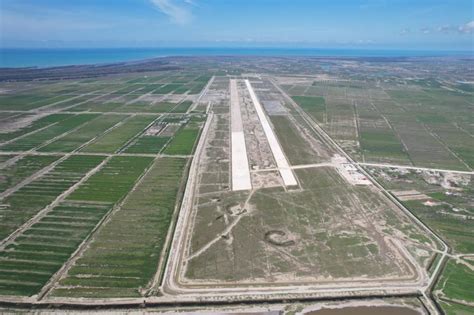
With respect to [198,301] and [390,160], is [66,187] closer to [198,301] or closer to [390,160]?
[198,301]

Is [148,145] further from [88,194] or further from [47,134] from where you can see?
[47,134]

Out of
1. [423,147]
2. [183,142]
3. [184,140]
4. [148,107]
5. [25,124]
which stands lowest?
[423,147]

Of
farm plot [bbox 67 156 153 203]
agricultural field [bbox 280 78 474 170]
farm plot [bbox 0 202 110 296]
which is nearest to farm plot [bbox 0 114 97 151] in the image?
farm plot [bbox 67 156 153 203]

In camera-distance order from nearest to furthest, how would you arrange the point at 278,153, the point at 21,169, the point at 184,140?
the point at 21,169
the point at 278,153
the point at 184,140

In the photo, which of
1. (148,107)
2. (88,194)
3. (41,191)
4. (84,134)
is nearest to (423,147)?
(88,194)

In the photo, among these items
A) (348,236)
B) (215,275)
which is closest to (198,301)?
(215,275)

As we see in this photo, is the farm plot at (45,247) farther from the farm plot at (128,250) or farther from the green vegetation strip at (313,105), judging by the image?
the green vegetation strip at (313,105)

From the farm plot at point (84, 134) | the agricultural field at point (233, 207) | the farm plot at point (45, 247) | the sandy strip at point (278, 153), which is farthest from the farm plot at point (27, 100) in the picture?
the farm plot at point (45, 247)

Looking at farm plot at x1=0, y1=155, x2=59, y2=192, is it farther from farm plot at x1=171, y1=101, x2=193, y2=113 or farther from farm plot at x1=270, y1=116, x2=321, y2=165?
farm plot at x1=171, y1=101, x2=193, y2=113
